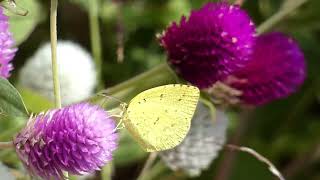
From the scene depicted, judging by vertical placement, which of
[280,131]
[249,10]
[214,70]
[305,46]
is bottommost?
[280,131]

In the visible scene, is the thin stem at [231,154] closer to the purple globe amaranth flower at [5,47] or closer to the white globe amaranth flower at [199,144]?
the white globe amaranth flower at [199,144]

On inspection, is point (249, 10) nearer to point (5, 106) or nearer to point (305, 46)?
point (305, 46)

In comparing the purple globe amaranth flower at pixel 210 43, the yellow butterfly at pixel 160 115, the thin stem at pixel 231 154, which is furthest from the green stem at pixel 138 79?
the thin stem at pixel 231 154

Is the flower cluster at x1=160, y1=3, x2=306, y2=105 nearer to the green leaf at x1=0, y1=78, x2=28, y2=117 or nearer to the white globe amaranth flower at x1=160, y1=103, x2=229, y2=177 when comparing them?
the white globe amaranth flower at x1=160, y1=103, x2=229, y2=177

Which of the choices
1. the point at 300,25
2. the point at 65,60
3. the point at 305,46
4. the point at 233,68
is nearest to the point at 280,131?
the point at 305,46

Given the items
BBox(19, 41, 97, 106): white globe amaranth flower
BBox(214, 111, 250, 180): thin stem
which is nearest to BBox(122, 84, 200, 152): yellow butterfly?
BBox(19, 41, 97, 106): white globe amaranth flower

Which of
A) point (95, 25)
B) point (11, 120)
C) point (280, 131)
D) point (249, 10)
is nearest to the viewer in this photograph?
point (11, 120)
